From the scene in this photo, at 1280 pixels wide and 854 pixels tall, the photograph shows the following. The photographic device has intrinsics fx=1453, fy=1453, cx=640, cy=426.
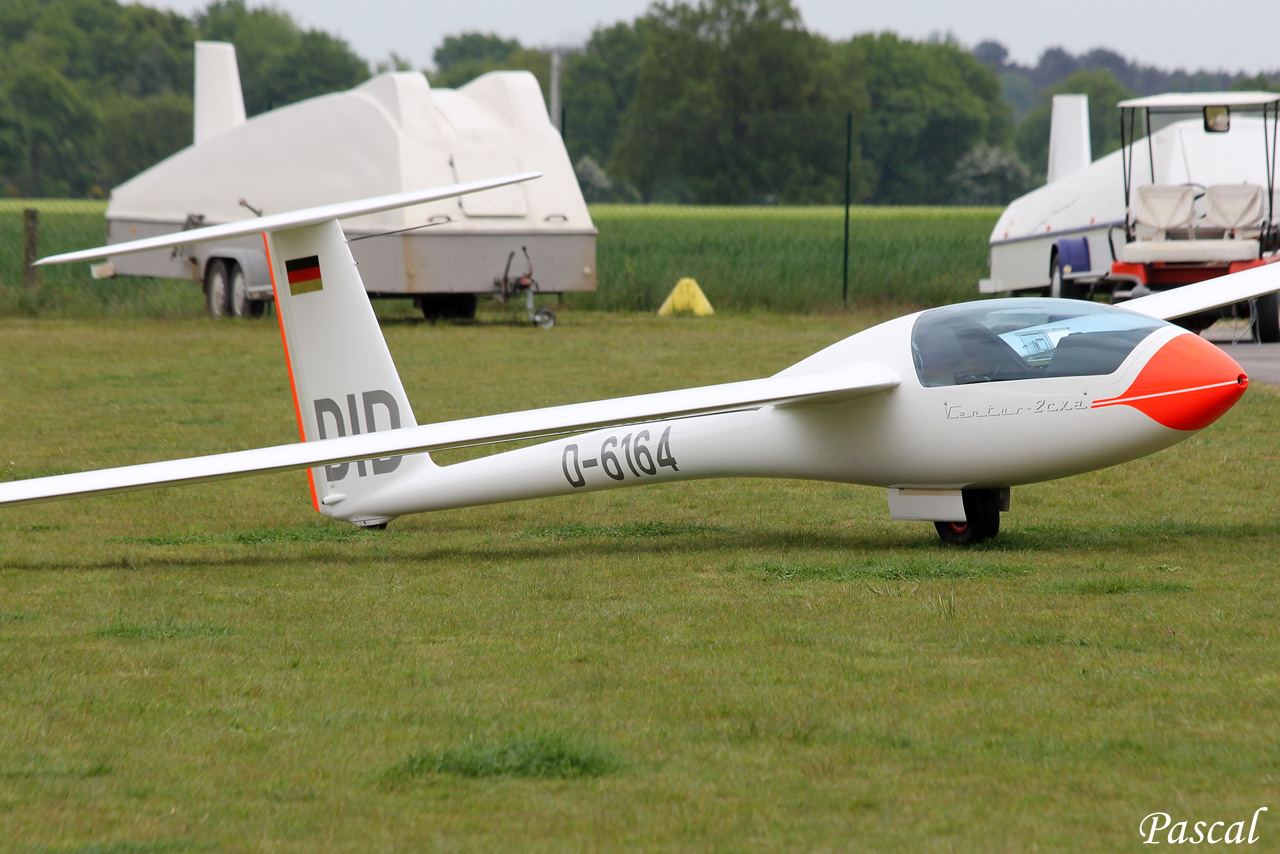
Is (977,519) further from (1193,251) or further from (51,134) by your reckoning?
(51,134)

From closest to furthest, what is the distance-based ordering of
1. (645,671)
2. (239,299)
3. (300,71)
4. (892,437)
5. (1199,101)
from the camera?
(645,671), (892,437), (1199,101), (239,299), (300,71)

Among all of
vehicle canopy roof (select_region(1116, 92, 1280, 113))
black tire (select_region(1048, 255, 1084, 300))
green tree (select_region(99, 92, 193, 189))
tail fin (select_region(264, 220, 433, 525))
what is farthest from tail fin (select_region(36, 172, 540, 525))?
green tree (select_region(99, 92, 193, 189))

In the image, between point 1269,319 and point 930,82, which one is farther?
point 930,82

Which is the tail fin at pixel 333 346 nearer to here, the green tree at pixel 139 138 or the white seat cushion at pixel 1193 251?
the white seat cushion at pixel 1193 251

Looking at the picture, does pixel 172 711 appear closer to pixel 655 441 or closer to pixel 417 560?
pixel 417 560

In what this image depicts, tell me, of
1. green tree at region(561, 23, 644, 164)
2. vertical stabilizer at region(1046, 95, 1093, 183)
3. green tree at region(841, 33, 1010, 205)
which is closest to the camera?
vertical stabilizer at region(1046, 95, 1093, 183)

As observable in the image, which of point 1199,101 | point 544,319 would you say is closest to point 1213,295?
point 1199,101

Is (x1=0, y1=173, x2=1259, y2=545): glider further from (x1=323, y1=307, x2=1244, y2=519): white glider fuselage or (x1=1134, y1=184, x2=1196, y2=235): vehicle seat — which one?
(x1=1134, y1=184, x2=1196, y2=235): vehicle seat

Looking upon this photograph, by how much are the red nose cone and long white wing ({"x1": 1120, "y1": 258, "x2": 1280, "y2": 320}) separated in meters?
1.69

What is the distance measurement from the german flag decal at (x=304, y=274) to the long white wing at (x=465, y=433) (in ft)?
4.38

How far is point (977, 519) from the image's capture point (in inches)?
311

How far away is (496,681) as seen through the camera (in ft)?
17.2

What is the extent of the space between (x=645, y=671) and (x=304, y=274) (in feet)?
14.0

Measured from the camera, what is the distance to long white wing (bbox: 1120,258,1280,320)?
9.05m
